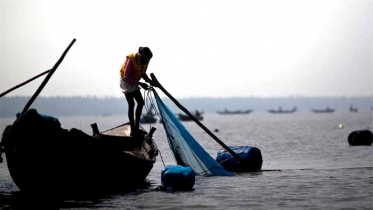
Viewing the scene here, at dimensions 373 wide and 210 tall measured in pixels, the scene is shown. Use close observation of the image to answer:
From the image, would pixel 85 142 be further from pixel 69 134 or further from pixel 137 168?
pixel 137 168

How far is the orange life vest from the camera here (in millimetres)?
19359

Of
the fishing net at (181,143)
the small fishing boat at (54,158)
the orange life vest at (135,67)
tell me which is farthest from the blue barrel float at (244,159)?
the small fishing boat at (54,158)

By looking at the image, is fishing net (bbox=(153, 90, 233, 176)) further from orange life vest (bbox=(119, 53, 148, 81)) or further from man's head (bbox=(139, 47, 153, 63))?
man's head (bbox=(139, 47, 153, 63))

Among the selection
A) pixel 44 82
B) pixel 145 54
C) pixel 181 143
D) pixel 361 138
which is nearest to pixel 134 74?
pixel 145 54

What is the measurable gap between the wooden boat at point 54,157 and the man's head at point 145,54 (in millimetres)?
3705

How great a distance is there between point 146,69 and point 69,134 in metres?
4.75

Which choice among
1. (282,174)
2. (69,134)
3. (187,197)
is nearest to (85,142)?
(69,134)

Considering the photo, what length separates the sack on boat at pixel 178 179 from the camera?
58.2 feet

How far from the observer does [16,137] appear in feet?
52.4

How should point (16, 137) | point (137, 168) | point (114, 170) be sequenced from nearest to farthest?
point (16, 137) → point (114, 170) → point (137, 168)

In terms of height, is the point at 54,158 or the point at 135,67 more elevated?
the point at 135,67

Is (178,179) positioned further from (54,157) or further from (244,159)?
(244,159)

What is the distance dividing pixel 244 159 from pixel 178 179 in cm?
585

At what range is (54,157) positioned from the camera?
1597cm
